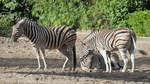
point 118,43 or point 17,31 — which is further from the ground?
point 17,31

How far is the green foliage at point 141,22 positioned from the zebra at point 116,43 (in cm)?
930

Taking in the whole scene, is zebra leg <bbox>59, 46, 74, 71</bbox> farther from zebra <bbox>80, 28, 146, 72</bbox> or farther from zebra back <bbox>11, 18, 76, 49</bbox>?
zebra <bbox>80, 28, 146, 72</bbox>

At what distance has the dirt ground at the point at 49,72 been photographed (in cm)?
1116

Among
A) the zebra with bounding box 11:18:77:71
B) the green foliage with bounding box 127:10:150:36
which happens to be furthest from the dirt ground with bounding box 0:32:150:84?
the green foliage with bounding box 127:10:150:36

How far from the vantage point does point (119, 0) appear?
25.4 m

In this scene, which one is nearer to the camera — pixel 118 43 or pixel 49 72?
pixel 49 72

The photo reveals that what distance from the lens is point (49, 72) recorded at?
42.3ft

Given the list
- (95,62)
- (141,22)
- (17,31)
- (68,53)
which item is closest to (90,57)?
(95,62)

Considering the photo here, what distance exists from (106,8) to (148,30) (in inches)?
135

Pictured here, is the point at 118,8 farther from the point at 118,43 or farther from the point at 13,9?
the point at 118,43

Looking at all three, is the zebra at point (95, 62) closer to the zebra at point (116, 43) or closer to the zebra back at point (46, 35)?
the zebra at point (116, 43)

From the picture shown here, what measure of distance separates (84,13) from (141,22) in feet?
13.2

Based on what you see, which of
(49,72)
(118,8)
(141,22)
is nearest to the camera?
(49,72)

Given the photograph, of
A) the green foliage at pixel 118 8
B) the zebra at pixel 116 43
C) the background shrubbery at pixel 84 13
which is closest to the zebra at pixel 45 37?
the zebra at pixel 116 43
